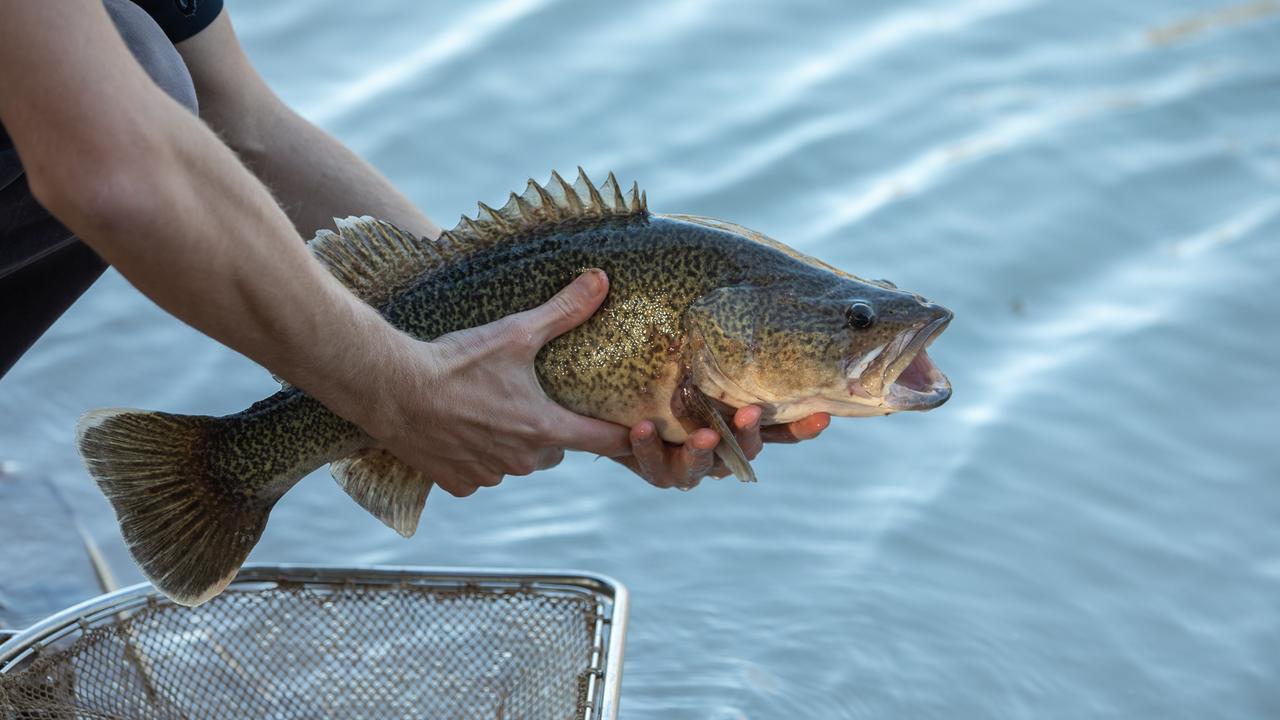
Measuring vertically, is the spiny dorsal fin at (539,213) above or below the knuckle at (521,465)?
above

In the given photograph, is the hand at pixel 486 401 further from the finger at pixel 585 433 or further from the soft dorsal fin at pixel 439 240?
the soft dorsal fin at pixel 439 240

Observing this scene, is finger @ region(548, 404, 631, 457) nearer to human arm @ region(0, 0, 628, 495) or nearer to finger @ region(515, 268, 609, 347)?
human arm @ region(0, 0, 628, 495)

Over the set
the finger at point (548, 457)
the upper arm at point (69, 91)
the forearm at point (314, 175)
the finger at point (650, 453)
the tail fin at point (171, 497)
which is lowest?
the tail fin at point (171, 497)

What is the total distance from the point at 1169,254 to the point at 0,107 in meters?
5.59

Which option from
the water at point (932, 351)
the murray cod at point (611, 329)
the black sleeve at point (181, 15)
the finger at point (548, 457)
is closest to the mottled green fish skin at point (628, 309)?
the murray cod at point (611, 329)

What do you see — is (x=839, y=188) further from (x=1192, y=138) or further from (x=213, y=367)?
(x=213, y=367)

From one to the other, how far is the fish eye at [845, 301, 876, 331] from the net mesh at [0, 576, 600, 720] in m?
0.97

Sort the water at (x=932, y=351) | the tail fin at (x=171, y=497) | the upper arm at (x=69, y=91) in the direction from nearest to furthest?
the upper arm at (x=69, y=91), the tail fin at (x=171, y=497), the water at (x=932, y=351)

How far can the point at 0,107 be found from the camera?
6.81 ft

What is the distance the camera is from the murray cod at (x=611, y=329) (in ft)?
9.31

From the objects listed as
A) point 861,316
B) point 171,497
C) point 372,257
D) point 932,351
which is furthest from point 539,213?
point 932,351

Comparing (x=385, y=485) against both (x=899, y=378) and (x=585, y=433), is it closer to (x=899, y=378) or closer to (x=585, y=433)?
(x=585, y=433)

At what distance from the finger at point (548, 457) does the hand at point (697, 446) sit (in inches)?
6.2

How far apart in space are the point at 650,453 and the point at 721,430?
206mm
